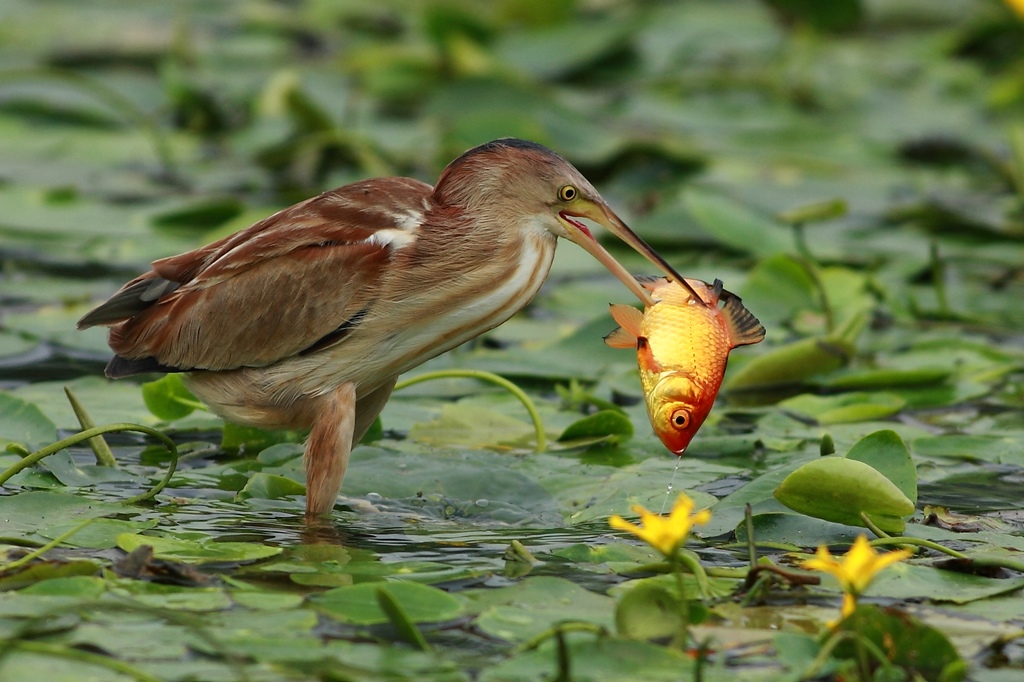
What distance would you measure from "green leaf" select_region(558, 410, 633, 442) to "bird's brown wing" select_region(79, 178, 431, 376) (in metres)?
1.02

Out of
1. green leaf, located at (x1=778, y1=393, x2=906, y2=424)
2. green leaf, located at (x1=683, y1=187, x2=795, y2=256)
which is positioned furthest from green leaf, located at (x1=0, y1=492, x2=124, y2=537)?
green leaf, located at (x1=683, y1=187, x2=795, y2=256)

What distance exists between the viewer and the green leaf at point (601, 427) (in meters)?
5.09

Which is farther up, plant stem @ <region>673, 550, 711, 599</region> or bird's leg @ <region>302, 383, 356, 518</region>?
bird's leg @ <region>302, 383, 356, 518</region>

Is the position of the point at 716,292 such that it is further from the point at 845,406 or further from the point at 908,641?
the point at 845,406

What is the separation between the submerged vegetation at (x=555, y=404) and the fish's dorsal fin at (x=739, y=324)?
40 cm

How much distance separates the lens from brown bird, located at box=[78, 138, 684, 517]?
436 centimetres

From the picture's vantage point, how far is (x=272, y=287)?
4629 mm

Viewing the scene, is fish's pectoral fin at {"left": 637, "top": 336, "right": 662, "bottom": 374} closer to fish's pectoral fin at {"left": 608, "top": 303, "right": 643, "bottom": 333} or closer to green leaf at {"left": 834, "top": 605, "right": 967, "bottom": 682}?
fish's pectoral fin at {"left": 608, "top": 303, "right": 643, "bottom": 333}

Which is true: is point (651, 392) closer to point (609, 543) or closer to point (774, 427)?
point (609, 543)

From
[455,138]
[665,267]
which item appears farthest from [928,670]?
[455,138]

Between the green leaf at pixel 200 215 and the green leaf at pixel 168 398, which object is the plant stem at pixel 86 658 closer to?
the green leaf at pixel 168 398

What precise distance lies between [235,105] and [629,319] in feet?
21.8

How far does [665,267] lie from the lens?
417 cm

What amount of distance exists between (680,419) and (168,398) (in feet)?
6.69
